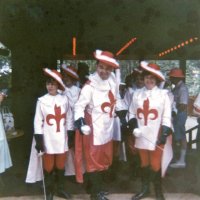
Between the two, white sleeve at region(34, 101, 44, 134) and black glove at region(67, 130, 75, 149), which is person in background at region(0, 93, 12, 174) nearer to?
white sleeve at region(34, 101, 44, 134)

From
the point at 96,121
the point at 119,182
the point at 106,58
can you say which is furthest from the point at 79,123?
the point at 119,182

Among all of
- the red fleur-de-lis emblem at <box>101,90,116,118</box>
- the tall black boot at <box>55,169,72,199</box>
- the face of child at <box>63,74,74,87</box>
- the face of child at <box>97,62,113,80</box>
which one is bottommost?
the tall black boot at <box>55,169,72,199</box>

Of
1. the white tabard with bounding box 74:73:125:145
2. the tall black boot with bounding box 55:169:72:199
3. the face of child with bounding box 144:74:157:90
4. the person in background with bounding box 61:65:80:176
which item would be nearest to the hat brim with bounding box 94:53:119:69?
the white tabard with bounding box 74:73:125:145

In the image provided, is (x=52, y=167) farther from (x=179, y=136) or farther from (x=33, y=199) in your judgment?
(x=179, y=136)

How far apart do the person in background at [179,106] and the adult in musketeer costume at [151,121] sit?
1345 millimetres

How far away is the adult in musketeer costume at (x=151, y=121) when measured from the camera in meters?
4.45

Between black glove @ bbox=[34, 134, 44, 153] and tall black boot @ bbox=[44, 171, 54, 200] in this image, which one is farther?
tall black boot @ bbox=[44, 171, 54, 200]

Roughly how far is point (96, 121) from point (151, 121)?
0.62m

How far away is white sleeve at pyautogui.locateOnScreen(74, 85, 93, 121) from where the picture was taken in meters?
4.34

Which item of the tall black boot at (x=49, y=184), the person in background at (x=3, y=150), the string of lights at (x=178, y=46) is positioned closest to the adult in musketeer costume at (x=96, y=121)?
the tall black boot at (x=49, y=184)

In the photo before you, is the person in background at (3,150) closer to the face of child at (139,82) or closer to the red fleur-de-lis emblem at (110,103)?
the red fleur-de-lis emblem at (110,103)

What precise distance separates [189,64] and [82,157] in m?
5.60

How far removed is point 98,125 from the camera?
4441 mm

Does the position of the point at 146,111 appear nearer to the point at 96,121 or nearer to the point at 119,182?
the point at 96,121
